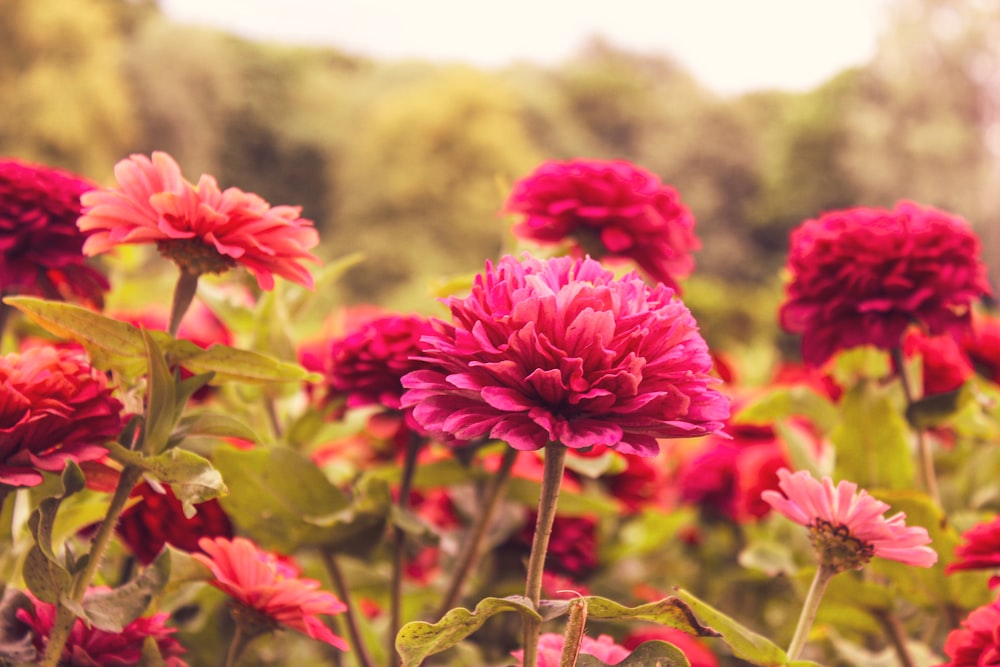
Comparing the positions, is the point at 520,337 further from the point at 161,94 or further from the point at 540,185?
the point at 161,94

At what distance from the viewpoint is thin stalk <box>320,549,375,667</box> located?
650 mm

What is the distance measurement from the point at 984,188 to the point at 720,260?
180 inches

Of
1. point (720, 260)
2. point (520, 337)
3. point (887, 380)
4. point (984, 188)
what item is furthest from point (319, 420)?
point (720, 260)

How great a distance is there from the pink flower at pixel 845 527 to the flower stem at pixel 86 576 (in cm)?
33

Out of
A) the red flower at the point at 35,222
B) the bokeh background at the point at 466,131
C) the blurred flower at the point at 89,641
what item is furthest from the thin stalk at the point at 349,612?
the bokeh background at the point at 466,131

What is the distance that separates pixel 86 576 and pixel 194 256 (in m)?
0.17

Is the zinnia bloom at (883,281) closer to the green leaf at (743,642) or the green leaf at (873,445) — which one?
the green leaf at (873,445)

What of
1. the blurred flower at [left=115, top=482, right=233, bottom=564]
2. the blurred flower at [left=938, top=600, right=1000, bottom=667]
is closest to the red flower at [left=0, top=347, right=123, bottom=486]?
the blurred flower at [left=115, top=482, right=233, bottom=564]

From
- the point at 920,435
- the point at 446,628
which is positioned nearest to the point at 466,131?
the point at 920,435

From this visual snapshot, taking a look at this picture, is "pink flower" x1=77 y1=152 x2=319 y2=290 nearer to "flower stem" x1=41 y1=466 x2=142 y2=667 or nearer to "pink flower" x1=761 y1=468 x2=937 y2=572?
"flower stem" x1=41 y1=466 x2=142 y2=667

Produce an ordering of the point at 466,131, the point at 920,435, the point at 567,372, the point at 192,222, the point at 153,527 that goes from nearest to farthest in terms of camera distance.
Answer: the point at 567,372, the point at 192,222, the point at 153,527, the point at 920,435, the point at 466,131

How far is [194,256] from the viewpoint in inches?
19.5

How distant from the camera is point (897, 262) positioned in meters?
0.64

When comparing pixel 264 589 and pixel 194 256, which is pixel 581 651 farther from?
pixel 194 256
